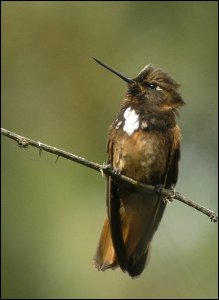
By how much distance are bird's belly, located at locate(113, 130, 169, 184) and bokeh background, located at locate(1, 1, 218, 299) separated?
10.0 ft

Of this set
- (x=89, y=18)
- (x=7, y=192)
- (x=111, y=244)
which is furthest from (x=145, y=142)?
(x=89, y=18)

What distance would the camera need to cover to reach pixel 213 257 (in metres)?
11.1

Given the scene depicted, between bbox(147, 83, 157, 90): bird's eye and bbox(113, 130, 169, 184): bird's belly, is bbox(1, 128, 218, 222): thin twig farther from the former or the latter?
bbox(147, 83, 157, 90): bird's eye

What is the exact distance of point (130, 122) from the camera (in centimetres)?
670

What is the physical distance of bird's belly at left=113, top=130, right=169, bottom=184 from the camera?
661 cm

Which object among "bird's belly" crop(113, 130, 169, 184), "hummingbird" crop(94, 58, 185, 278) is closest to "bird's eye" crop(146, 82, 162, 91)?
"hummingbird" crop(94, 58, 185, 278)

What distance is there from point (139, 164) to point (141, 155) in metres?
0.07

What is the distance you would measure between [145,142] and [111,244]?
82 centimetres

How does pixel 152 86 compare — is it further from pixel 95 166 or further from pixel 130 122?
pixel 95 166

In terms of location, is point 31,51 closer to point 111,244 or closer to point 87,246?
point 87,246

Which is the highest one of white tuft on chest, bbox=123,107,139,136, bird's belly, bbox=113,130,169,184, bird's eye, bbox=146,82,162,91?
bird's eye, bbox=146,82,162,91

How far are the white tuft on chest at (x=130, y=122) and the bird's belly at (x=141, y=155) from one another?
0.12 ft

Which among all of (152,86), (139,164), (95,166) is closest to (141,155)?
(139,164)

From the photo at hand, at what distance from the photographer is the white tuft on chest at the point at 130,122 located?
6676mm
